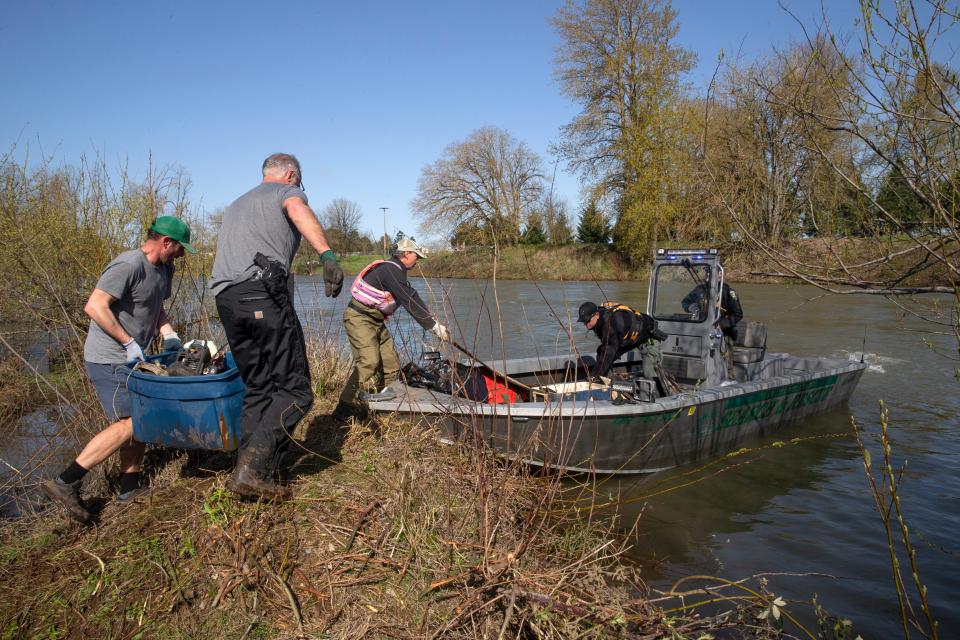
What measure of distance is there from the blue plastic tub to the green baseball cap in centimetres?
85

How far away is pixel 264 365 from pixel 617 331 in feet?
12.8

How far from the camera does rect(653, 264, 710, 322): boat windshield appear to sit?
22.1 ft

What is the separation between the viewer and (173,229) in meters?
3.63

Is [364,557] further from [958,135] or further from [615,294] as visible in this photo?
[615,294]

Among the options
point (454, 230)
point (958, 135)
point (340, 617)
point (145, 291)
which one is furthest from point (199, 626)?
point (958, 135)

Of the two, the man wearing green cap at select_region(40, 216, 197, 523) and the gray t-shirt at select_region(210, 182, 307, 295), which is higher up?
the gray t-shirt at select_region(210, 182, 307, 295)

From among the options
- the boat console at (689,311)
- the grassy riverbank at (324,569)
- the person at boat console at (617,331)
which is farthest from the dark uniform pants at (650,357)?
the grassy riverbank at (324,569)

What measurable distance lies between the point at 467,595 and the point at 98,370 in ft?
8.24

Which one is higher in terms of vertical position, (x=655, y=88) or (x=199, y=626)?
(x=655, y=88)

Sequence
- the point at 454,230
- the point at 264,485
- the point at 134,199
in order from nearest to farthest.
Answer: the point at 264,485 < the point at 454,230 < the point at 134,199

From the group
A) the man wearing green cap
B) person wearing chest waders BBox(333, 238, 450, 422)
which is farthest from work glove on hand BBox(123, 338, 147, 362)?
person wearing chest waders BBox(333, 238, 450, 422)

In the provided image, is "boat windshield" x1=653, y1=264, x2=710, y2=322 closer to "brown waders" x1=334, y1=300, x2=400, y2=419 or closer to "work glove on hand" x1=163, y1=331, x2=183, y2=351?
"brown waders" x1=334, y1=300, x2=400, y2=419

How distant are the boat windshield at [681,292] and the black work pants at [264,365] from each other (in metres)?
4.90

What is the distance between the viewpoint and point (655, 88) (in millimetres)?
5477
